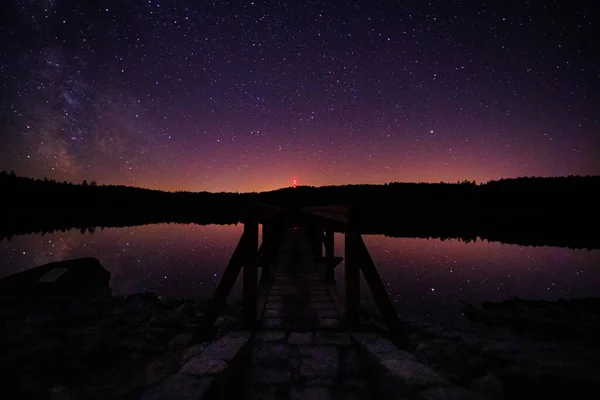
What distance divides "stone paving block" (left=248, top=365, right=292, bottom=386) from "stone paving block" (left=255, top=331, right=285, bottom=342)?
52 cm

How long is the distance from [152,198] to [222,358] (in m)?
82.6

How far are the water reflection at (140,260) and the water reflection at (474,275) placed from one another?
5252 millimetres

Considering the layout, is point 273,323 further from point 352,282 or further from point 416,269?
point 416,269

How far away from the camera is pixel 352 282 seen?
4.27 m

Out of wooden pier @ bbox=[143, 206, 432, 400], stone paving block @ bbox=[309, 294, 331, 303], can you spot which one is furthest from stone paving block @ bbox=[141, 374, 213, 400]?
stone paving block @ bbox=[309, 294, 331, 303]

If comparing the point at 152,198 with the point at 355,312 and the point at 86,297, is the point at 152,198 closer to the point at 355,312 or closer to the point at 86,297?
the point at 86,297

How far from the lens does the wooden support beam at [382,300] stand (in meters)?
3.71

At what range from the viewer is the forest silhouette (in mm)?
30453

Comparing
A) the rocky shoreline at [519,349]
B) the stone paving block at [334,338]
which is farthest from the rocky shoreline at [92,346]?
the rocky shoreline at [519,349]

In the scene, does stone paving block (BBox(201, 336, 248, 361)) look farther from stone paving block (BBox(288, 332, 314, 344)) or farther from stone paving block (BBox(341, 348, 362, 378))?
stone paving block (BBox(341, 348, 362, 378))

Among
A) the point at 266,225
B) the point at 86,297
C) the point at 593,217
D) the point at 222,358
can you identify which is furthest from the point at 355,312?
the point at 593,217

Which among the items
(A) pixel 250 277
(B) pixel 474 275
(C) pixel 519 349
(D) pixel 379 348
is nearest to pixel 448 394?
(D) pixel 379 348

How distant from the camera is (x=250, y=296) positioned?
4223 millimetres

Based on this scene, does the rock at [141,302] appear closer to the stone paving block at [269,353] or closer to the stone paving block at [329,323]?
the stone paving block at [269,353]
